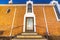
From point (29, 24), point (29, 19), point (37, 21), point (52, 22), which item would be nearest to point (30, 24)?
point (29, 24)

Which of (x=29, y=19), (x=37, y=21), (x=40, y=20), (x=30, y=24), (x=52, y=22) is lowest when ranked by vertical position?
(x=30, y=24)

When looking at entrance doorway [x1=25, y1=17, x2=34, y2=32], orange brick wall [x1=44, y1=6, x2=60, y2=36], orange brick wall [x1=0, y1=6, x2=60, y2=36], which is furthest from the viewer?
entrance doorway [x1=25, y1=17, x2=34, y2=32]

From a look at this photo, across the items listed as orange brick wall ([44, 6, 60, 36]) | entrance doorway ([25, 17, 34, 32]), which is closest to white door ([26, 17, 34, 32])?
entrance doorway ([25, 17, 34, 32])

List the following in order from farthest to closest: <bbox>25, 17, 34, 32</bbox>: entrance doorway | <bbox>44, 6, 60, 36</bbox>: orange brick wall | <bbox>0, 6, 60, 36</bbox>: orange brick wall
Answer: <bbox>25, 17, 34, 32</bbox>: entrance doorway → <bbox>0, 6, 60, 36</bbox>: orange brick wall → <bbox>44, 6, 60, 36</bbox>: orange brick wall

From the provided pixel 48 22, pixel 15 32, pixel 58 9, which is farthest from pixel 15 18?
pixel 58 9

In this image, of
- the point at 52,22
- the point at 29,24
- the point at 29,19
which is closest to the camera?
the point at 29,24

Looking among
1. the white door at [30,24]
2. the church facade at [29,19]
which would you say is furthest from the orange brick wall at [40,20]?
the white door at [30,24]

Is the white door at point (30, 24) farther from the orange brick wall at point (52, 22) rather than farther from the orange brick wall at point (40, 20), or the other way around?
the orange brick wall at point (52, 22)

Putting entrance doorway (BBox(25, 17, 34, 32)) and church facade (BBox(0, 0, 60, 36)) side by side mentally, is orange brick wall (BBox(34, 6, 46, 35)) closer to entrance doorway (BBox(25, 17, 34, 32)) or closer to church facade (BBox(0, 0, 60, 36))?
church facade (BBox(0, 0, 60, 36))

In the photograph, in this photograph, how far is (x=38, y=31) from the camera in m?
19.4

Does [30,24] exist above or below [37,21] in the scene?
below

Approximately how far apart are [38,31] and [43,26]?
3.66 feet

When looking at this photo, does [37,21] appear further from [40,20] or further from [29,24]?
[29,24]

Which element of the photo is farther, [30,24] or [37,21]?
[37,21]
